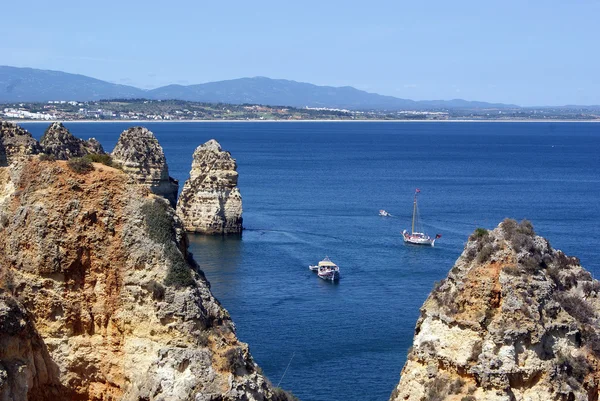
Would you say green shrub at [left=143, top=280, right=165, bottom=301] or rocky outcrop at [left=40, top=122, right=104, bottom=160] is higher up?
green shrub at [left=143, top=280, right=165, bottom=301]

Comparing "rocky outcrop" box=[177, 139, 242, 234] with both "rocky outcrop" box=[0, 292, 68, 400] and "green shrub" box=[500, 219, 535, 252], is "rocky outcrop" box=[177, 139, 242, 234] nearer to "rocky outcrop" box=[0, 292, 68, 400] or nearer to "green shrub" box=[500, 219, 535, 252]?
"green shrub" box=[500, 219, 535, 252]

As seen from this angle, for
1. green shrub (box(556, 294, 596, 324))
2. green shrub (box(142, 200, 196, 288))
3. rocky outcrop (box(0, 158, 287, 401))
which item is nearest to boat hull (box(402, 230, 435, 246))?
green shrub (box(556, 294, 596, 324))

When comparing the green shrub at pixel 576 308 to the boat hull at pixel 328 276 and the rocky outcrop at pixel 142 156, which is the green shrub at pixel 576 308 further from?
the rocky outcrop at pixel 142 156

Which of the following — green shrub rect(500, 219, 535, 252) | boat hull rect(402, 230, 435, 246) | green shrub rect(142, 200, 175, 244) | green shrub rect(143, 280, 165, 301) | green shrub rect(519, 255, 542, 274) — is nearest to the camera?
green shrub rect(143, 280, 165, 301)

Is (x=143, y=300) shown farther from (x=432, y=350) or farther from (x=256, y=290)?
(x=256, y=290)

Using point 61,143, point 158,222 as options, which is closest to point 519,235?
point 158,222
